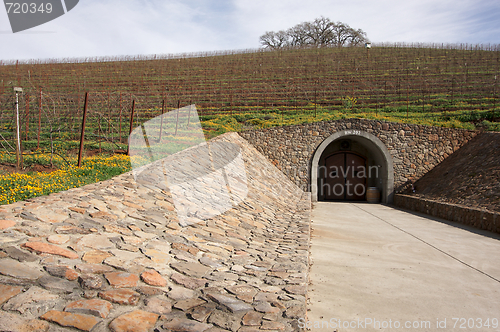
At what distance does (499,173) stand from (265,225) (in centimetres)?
842

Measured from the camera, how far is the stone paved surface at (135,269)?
2.38 m

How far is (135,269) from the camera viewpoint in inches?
121

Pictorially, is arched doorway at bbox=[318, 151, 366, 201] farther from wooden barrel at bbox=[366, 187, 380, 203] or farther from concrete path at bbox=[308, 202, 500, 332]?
concrete path at bbox=[308, 202, 500, 332]

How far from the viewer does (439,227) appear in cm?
820

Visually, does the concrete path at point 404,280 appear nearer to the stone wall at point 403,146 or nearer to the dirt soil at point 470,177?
the dirt soil at point 470,177

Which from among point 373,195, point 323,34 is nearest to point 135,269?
point 373,195

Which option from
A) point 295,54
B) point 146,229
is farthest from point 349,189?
point 295,54

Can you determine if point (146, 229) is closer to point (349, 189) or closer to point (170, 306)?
point (170, 306)

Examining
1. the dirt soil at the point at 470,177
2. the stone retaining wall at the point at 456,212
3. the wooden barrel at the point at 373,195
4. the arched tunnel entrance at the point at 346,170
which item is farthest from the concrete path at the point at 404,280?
the arched tunnel entrance at the point at 346,170

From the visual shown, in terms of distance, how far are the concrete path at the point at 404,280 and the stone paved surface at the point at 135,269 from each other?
0.43 metres

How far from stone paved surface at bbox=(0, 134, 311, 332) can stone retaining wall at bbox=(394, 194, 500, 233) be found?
5446 millimetres

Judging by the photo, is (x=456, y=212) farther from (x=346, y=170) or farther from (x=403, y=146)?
(x=346, y=170)

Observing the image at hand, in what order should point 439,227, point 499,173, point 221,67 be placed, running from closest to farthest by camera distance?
point 439,227 → point 499,173 → point 221,67

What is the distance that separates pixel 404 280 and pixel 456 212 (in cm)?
620
